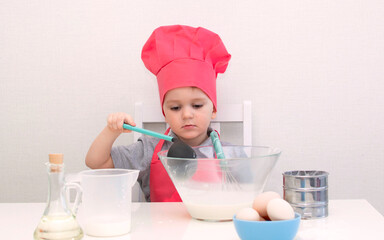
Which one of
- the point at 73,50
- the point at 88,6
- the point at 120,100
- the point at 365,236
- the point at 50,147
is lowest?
the point at 365,236

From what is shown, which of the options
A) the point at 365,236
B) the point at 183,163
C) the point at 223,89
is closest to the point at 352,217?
the point at 365,236

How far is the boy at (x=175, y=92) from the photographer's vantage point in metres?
1.11

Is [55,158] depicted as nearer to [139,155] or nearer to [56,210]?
[56,210]

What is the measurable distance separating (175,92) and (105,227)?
20.0 inches

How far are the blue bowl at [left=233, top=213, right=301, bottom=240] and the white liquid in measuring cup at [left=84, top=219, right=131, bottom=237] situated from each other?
20cm

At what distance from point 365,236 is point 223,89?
0.73 m

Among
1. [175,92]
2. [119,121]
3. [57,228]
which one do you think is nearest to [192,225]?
[57,228]

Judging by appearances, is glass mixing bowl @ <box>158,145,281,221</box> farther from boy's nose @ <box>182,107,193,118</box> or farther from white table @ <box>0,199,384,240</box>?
boy's nose @ <box>182,107,193,118</box>

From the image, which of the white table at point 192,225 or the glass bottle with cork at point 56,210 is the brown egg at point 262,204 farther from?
the glass bottle with cork at point 56,210

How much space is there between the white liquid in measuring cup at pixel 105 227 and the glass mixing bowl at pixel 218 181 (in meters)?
0.14

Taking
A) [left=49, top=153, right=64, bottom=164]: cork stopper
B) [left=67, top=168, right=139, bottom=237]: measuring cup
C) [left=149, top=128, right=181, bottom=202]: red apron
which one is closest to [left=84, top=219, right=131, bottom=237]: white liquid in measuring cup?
[left=67, top=168, right=139, bottom=237]: measuring cup

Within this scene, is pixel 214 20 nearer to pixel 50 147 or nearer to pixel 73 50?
pixel 73 50

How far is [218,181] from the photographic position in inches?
30.3

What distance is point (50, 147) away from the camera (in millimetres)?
1384
